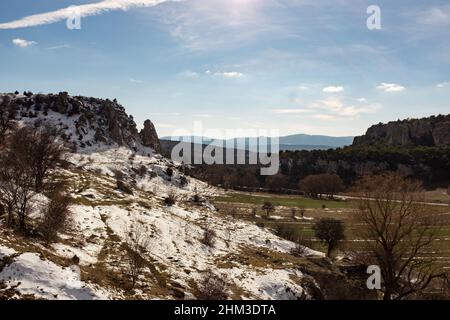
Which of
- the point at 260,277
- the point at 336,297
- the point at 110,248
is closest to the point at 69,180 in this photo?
the point at 110,248

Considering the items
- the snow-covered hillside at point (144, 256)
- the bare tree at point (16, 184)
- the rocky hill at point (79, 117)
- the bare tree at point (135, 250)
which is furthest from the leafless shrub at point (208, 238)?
the rocky hill at point (79, 117)

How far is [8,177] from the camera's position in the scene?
29.1 metres

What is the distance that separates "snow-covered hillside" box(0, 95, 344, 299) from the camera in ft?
69.9

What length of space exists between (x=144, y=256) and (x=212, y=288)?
8473mm

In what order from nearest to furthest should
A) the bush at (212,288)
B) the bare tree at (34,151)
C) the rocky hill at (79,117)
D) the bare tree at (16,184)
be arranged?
1. the bush at (212,288)
2. the bare tree at (16,184)
3. the bare tree at (34,151)
4. the rocky hill at (79,117)

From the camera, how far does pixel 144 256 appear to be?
1361 inches

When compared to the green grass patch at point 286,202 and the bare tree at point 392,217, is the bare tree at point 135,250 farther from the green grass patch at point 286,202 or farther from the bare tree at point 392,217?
the green grass patch at point 286,202

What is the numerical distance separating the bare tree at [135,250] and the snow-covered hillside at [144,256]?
37 centimetres

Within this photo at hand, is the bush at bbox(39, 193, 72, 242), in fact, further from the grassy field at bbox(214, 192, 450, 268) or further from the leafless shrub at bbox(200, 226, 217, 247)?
the grassy field at bbox(214, 192, 450, 268)

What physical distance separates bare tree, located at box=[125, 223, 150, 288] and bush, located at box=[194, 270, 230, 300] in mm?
4922

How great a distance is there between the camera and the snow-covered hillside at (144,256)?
21.3 m

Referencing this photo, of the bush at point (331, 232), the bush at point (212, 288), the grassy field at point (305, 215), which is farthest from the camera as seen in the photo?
the grassy field at point (305, 215)

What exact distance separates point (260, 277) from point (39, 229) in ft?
65.8

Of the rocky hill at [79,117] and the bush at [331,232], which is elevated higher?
the rocky hill at [79,117]
